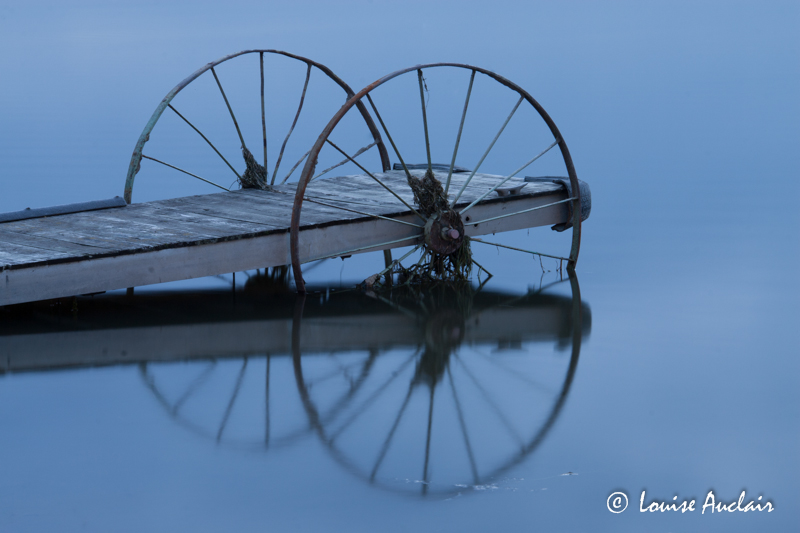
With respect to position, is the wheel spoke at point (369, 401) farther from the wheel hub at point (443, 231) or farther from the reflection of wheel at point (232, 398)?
the wheel hub at point (443, 231)

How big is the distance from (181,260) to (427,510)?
2786 mm

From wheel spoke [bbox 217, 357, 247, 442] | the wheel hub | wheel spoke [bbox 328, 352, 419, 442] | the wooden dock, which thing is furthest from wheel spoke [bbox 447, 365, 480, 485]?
the wheel hub

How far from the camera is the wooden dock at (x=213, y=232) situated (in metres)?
5.25

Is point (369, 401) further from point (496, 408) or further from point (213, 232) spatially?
point (213, 232)

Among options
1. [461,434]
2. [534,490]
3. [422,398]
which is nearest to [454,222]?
[422,398]

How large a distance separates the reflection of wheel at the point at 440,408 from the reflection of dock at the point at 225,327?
144 millimetres

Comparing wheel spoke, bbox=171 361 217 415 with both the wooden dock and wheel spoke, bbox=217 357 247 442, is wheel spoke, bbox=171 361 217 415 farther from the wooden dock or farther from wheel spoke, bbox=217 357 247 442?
the wooden dock

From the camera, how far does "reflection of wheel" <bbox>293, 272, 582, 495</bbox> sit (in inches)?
144

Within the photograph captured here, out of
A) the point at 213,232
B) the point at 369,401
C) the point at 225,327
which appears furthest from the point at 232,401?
the point at 213,232

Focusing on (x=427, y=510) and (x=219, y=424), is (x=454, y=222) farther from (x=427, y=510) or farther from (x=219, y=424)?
(x=427, y=510)

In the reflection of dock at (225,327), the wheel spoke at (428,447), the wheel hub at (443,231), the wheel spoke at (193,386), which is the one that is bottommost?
the wheel spoke at (428,447)

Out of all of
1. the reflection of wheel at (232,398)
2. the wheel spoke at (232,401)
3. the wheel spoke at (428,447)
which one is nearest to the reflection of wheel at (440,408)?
the wheel spoke at (428,447)

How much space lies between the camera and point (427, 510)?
130 inches

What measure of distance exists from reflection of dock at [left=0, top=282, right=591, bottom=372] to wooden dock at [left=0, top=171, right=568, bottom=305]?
0.26 meters
